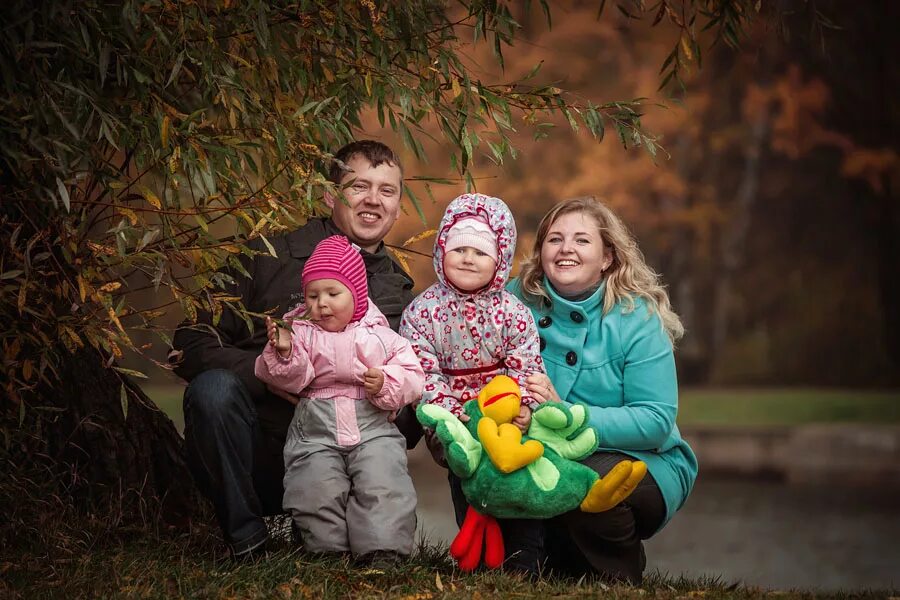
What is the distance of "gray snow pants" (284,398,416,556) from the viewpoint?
3.35 m

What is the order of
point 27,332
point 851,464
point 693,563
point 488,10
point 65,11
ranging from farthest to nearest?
point 851,464
point 693,563
point 488,10
point 27,332
point 65,11

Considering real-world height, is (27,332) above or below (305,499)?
above

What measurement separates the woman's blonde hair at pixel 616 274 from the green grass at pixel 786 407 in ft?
25.9

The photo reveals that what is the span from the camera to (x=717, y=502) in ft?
30.3

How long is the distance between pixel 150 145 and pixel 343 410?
1.03 m

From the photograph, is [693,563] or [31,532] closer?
[31,532]

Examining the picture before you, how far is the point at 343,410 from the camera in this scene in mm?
3428

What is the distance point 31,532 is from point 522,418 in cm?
179

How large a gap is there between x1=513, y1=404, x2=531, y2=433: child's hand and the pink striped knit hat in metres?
0.59

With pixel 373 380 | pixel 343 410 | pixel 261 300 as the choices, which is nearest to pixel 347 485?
pixel 343 410

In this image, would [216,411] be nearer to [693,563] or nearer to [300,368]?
[300,368]

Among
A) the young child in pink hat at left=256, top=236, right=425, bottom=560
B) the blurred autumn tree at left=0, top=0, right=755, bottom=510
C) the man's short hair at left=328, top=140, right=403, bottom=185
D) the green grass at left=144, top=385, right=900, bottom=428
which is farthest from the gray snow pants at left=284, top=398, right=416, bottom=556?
the green grass at left=144, top=385, right=900, bottom=428

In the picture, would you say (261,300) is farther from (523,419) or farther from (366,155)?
(523,419)

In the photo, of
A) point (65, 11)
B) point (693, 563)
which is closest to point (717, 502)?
point (693, 563)
